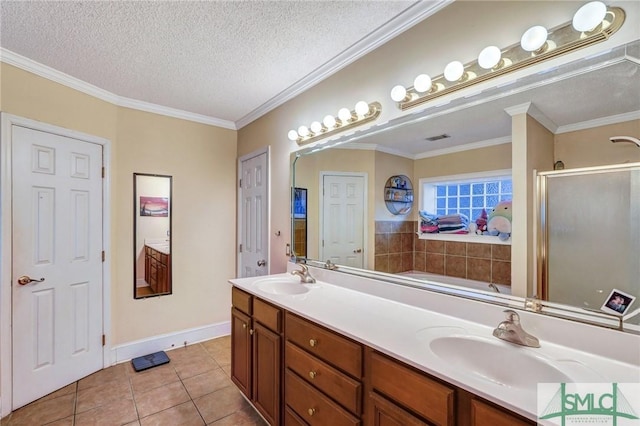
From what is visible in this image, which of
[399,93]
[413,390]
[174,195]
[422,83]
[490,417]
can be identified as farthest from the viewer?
[174,195]

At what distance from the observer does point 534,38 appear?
1.10 metres

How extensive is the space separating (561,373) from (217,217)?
3126 mm

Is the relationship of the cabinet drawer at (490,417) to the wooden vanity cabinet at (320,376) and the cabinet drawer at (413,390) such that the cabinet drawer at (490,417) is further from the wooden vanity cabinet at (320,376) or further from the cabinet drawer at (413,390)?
the wooden vanity cabinet at (320,376)

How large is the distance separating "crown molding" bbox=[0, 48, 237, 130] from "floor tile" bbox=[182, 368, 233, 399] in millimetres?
2522

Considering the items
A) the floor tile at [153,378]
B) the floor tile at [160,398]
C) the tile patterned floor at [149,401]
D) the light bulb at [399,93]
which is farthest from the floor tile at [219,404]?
the light bulb at [399,93]

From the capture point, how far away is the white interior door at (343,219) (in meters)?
1.95

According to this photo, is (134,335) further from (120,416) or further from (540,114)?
(540,114)

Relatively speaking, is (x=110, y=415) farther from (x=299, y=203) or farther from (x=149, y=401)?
(x=299, y=203)

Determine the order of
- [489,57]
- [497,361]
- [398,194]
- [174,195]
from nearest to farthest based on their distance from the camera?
1. [497,361]
2. [489,57]
3. [398,194]
4. [174,195]

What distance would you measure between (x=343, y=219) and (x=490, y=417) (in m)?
1.42

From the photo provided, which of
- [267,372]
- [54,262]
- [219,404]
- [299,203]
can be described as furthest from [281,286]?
[54,262]

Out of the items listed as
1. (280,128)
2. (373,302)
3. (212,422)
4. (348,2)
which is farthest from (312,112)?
(212,422)

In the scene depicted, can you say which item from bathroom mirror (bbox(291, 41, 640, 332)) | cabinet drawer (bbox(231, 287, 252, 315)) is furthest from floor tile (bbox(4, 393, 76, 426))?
bathroom mirror (bbox(291, 41, 640, 332))

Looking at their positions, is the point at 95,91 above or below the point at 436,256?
above
